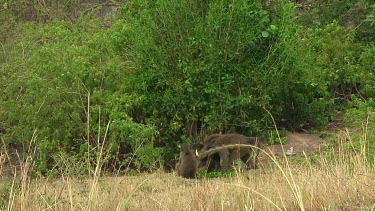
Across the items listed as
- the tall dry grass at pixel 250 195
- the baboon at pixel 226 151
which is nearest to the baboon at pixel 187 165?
the baboon at pixel 226 151

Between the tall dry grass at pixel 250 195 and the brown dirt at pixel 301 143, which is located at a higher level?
the tall dry grass at pixel 250 195

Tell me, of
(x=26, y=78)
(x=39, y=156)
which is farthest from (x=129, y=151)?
(x=26, y=78)

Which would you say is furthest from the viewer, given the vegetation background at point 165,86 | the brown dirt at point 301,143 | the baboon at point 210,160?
the brown dirt at point 301,143

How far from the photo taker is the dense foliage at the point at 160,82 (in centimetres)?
1224

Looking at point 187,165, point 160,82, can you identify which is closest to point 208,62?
point 160,82

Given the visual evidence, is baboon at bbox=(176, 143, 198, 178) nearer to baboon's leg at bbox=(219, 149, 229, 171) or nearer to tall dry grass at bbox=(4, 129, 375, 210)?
baboon's leg at bbox=(219, 149, 229, 171)

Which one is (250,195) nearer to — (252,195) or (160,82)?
(252,195)

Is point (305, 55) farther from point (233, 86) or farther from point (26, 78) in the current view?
point (26, 78)

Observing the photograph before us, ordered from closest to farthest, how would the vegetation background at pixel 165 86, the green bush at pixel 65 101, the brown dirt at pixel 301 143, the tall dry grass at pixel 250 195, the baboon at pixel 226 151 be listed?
1. the tall dry grass at pixel 250 195
2. the baboon at pixel 226 151
3. the vegetation background at pixel 165 86
4. the green bush at pixel 65 101
5. the brown dirt at pixel 301 143

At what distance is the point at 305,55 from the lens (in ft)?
45.9

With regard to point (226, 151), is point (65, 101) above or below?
above

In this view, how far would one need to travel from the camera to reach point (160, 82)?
41.1 feet

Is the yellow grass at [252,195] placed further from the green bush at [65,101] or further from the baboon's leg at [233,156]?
the green bush at [65,101]

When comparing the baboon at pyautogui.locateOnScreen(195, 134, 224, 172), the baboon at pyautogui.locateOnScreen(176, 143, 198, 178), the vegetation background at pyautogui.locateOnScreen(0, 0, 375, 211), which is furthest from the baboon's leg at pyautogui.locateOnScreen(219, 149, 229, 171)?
the baboon at pyautogui.locateOnScreen(176, 143, 198, 178)
